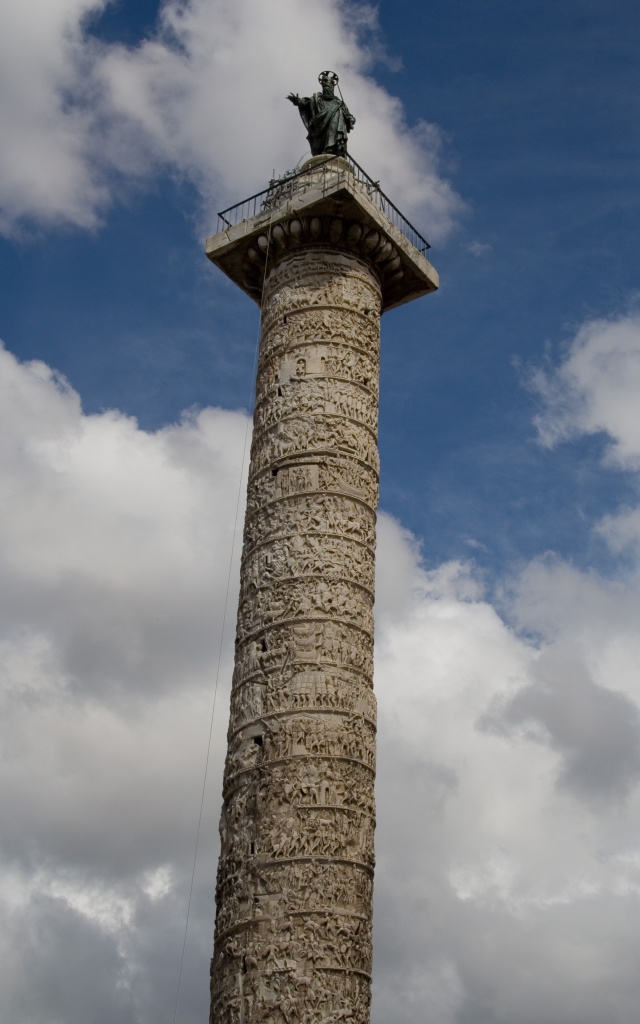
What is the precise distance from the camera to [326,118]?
12.5 metres

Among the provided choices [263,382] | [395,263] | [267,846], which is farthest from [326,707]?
[395,263]

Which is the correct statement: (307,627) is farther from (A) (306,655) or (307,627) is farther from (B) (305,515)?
(B) (305,515)

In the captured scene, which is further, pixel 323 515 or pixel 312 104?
pixel 312 104

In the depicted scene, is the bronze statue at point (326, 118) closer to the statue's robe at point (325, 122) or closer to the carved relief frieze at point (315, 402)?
the statue's robe at point (325, 122)

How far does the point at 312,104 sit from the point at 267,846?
725 centimetres

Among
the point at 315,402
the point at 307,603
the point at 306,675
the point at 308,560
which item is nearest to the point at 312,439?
the point at 315,402

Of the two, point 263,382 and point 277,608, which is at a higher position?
point 263,382

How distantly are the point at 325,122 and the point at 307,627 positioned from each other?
5.34 metres

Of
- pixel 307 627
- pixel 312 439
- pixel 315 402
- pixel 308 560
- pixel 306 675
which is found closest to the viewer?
pixel 306 675

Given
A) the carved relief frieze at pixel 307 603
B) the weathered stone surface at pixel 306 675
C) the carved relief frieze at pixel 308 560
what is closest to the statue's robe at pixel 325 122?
the weathered stone surface at pixel 306 675

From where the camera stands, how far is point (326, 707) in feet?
31.3

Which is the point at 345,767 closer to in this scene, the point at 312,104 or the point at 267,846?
the point at 267,846

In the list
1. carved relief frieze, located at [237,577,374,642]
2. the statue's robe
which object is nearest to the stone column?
carved relief frieze, located at [237,577,374,642]

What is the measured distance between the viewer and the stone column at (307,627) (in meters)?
8.84
